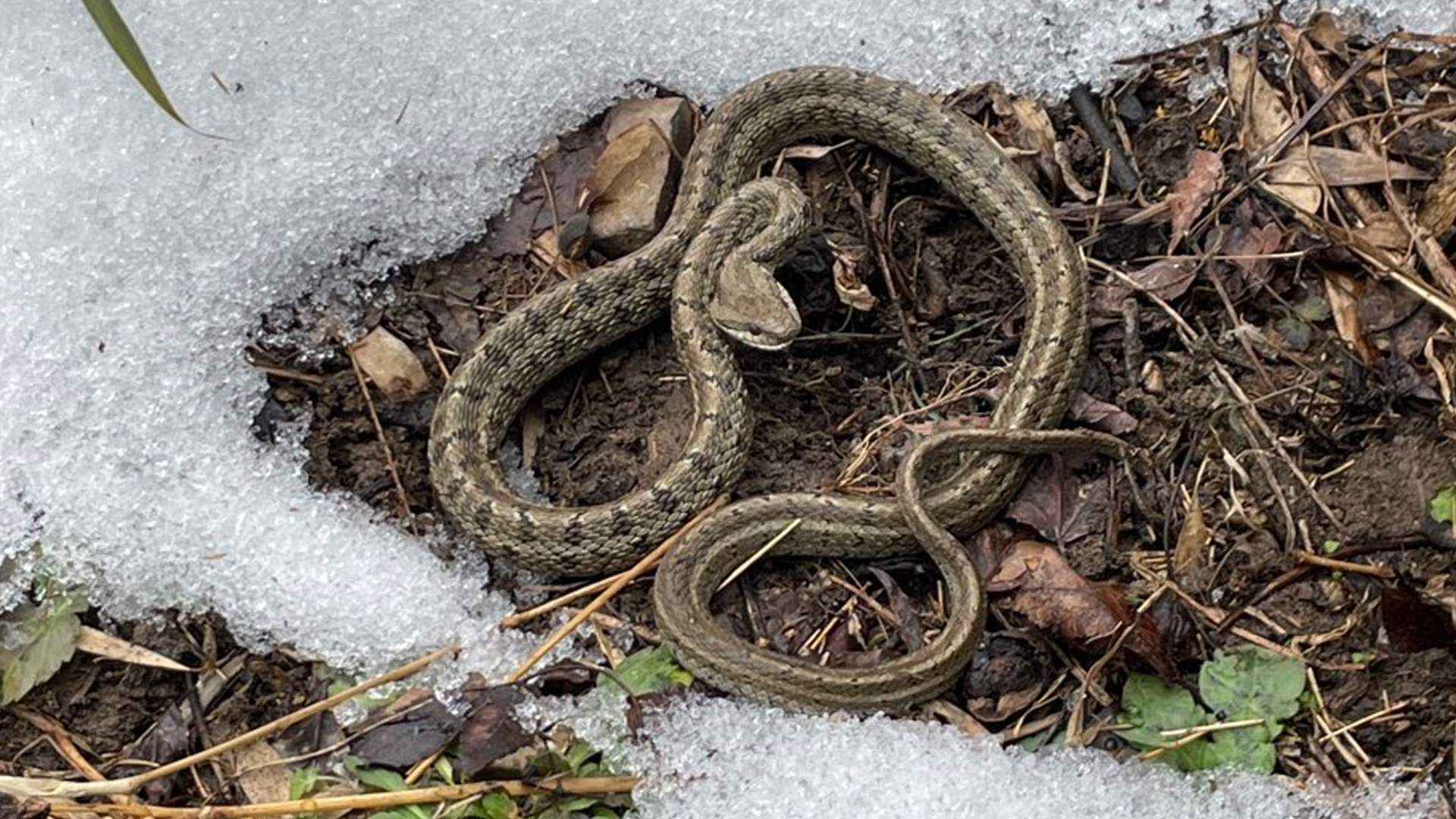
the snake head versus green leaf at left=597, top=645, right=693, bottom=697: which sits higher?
the snake head

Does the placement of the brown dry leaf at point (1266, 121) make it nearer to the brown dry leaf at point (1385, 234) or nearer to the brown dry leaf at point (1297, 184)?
the brown dry leaf at point (1297, 184)

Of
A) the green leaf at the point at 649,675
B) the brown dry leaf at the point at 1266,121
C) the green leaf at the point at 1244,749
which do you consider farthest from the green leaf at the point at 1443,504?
the green leaf at the point at 649,675

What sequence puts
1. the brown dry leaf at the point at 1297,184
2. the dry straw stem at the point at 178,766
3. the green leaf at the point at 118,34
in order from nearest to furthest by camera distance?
the green leaf at the point at 118,34 → the dry straw stem at the point at 178,766 → the brown dry leaf at the point at 1297,184

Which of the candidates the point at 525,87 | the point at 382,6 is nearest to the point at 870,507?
the point at 525,87

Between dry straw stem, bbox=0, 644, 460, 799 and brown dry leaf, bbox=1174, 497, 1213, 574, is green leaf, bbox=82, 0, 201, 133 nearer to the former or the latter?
dry straw stem, bbox=0, 644, 460, 799

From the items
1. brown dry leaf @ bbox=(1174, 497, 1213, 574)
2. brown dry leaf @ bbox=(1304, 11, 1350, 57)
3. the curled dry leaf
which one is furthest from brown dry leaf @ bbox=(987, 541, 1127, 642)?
brown dry leaf @ bbox=(1304, 11, 1350, 57)

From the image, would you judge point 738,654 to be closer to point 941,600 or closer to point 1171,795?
point 941,600

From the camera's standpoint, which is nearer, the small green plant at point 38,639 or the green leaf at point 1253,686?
the green leaf at point 1253,686
